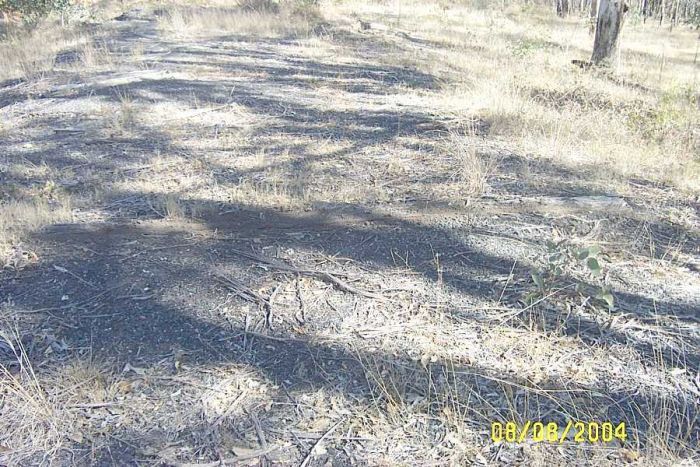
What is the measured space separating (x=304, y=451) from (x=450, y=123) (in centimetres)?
488

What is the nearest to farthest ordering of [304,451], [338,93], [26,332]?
[304,451]
[26,332]
[338,93]

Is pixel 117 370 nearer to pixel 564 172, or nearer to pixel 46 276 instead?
pixel 46 276

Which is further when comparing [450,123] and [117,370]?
[450,123]

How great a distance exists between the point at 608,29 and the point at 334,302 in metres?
9.43

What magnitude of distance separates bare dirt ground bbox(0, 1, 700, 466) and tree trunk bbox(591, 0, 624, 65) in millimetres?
5541

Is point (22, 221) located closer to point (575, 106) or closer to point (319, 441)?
point (319, 441)

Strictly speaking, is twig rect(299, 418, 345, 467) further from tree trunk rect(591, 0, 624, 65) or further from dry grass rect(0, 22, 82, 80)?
tree trunk rect(591, 0, 624, 65)

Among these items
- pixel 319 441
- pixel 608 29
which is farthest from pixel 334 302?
pixel 608 29

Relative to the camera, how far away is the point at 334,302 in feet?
10.9

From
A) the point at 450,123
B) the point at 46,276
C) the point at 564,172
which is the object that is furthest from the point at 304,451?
the point at 450,123

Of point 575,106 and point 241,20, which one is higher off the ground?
point 241,20

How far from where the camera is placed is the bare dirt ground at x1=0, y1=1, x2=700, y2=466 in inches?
96.3

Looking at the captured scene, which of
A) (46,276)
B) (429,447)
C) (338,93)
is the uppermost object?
(338,93)

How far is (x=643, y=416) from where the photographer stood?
2.46 metres
